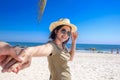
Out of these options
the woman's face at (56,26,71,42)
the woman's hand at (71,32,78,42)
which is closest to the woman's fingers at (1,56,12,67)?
the woman's face at (56,26,71,42)

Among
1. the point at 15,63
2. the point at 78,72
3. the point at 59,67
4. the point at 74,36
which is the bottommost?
the point at 78,72

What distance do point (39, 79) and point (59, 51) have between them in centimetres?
566

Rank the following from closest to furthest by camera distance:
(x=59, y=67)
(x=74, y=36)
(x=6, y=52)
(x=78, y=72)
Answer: (x=6, y=52), (x=59, y=67), (x=74, y=36), (x=78, y=72)

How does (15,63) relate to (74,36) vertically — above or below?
below

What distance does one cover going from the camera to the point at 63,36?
2.43 metres

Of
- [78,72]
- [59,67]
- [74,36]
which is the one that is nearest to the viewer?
[59,67]

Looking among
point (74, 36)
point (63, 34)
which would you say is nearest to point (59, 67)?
point (63, 34)

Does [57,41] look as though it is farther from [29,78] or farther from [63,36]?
[29,78]

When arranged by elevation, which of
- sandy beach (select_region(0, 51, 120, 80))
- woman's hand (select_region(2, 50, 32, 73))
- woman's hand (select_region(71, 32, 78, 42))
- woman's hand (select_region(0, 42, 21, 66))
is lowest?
sandy beach (select_region(0, 51, 120, 80))

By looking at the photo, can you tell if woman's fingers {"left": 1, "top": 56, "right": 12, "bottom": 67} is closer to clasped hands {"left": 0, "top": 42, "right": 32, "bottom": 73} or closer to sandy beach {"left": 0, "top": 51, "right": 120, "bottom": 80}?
clasped hands {"left": 0, "top": 42, "right": 32, "bottom": 73}

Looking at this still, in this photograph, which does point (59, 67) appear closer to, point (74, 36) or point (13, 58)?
point (74, 36)

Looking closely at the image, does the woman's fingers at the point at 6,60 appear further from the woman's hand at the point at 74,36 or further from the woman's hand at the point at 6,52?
the woman's hand at the point at 74,36

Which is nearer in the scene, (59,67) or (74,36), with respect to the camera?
(59,67)

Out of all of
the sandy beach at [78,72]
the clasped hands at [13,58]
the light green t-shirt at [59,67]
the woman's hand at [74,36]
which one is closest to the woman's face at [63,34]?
the light green t-shirt at [59,67]
